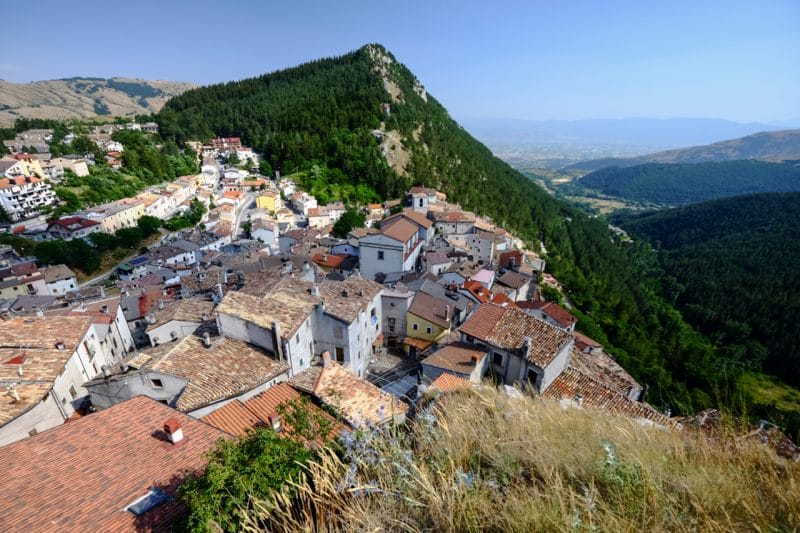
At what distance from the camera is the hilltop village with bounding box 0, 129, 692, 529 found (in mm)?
10686

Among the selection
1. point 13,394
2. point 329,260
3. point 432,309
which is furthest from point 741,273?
point 13,394

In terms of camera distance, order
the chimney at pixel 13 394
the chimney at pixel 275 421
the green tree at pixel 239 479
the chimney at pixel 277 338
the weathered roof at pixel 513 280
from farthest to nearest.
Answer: the weathered roof at pixel 513 280 < the chimney at pixel 277 338 < the chimney at pixel 13 394 < the chimney at pixel 275 421 < the green tree at pixel 239 479

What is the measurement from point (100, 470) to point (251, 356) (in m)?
9.27

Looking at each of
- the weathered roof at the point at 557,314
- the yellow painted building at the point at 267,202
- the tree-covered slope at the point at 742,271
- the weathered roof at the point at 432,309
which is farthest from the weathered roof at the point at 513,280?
the tree-covered slope at the point at 742,271

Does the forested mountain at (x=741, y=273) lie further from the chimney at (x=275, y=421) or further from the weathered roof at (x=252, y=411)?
the chimney at (x=275, y=421)

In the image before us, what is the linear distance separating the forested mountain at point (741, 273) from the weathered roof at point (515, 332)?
2950 inches

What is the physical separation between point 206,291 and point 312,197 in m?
55.6

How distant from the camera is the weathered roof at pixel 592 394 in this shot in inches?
699

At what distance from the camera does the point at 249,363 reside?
61.4 ft

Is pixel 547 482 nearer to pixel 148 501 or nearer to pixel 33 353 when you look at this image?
pixel 148 501

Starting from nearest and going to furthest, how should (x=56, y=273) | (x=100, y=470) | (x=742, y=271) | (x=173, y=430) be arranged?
(x=100, y=470) < (x=173, y=430) < (x=56, y=273) < (x=742, y=271)

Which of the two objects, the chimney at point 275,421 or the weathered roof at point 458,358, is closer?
the chimney at point 275,421

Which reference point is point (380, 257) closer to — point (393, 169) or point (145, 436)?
point (145, 436)

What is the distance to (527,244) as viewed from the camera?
76.9 m
